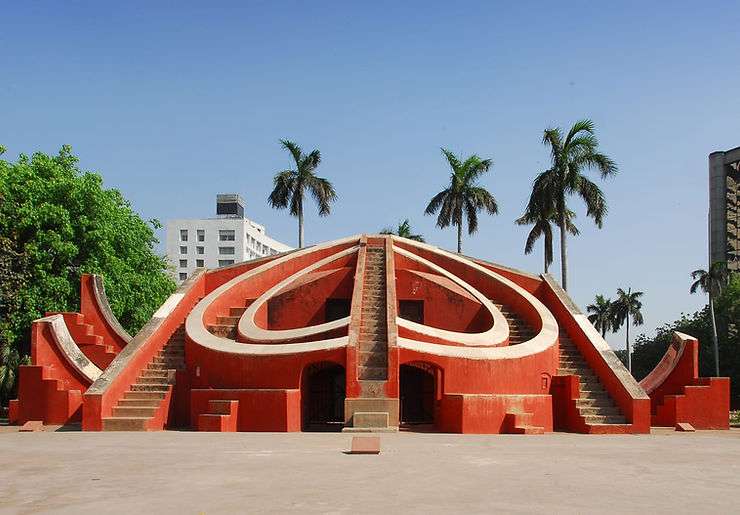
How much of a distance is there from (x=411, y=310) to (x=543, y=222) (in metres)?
12.7

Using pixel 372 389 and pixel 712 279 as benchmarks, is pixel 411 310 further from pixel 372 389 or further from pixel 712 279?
pixel 712 279

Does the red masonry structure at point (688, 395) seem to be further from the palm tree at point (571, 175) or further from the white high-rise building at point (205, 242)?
the white high-rise building at point (205, 242)

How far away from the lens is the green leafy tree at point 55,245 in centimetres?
2216

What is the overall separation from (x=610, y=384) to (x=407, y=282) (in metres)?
5.50

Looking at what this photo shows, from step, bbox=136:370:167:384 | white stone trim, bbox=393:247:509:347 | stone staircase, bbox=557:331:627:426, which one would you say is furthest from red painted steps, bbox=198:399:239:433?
stone staircase, bbox=557:331:627:426

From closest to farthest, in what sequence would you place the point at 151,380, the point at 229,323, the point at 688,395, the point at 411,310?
the point at 151,380, the point at 688,395, the point at 229,323, the point at 411,310

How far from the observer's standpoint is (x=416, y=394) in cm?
1784

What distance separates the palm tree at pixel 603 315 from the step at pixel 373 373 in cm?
5071

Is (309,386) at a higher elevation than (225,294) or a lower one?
lower

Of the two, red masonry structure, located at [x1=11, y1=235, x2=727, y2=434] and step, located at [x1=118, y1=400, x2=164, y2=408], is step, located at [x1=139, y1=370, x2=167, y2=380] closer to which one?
red masonry structure, located at [x1=11, y1=235, x2=727, y2=434]

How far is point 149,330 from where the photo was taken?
17109 millimetres

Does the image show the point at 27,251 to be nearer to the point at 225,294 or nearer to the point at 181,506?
the point at 225,294

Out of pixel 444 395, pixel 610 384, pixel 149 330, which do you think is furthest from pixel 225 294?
pixel 610 384

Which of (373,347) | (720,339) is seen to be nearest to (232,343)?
(373,347)
